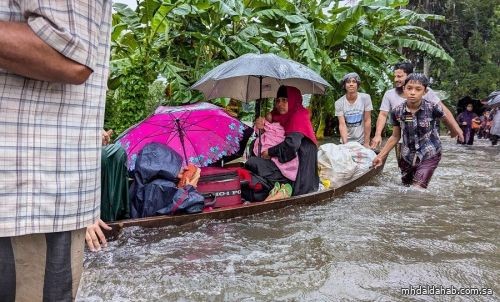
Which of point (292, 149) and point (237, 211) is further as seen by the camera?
point (292, 149)

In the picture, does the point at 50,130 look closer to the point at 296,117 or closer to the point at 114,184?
the point at 114,184

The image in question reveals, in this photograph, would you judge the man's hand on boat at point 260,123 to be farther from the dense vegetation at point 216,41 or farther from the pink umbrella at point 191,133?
the dense vegetation at point 216,41

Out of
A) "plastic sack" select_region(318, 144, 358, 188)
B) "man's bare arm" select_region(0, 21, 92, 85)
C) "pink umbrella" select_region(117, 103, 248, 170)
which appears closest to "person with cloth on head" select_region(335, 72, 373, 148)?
"plastic sack" select_region(318, 144, 358, 188)

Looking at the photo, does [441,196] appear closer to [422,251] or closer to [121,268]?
[422,251]

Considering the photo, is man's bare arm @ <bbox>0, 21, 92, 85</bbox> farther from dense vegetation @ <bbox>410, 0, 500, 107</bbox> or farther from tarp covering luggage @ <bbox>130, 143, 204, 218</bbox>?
dense vegetation @ <bbox>410, 0, 500, 107</bbox>

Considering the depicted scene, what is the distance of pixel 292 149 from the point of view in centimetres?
516

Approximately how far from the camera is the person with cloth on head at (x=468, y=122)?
44.4ft

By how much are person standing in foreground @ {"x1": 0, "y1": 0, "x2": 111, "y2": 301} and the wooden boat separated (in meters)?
2.73

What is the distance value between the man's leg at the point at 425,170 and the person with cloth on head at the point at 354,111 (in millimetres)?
2075

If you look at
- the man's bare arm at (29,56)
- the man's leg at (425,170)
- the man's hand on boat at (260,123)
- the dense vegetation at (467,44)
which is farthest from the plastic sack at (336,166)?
the dense vegetation at (467,44)

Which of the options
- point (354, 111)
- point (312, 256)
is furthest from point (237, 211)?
point (354, 111)

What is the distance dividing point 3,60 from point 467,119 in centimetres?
1449

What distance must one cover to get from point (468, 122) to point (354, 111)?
7.63 metres

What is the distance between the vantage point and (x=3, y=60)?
0.97 m
